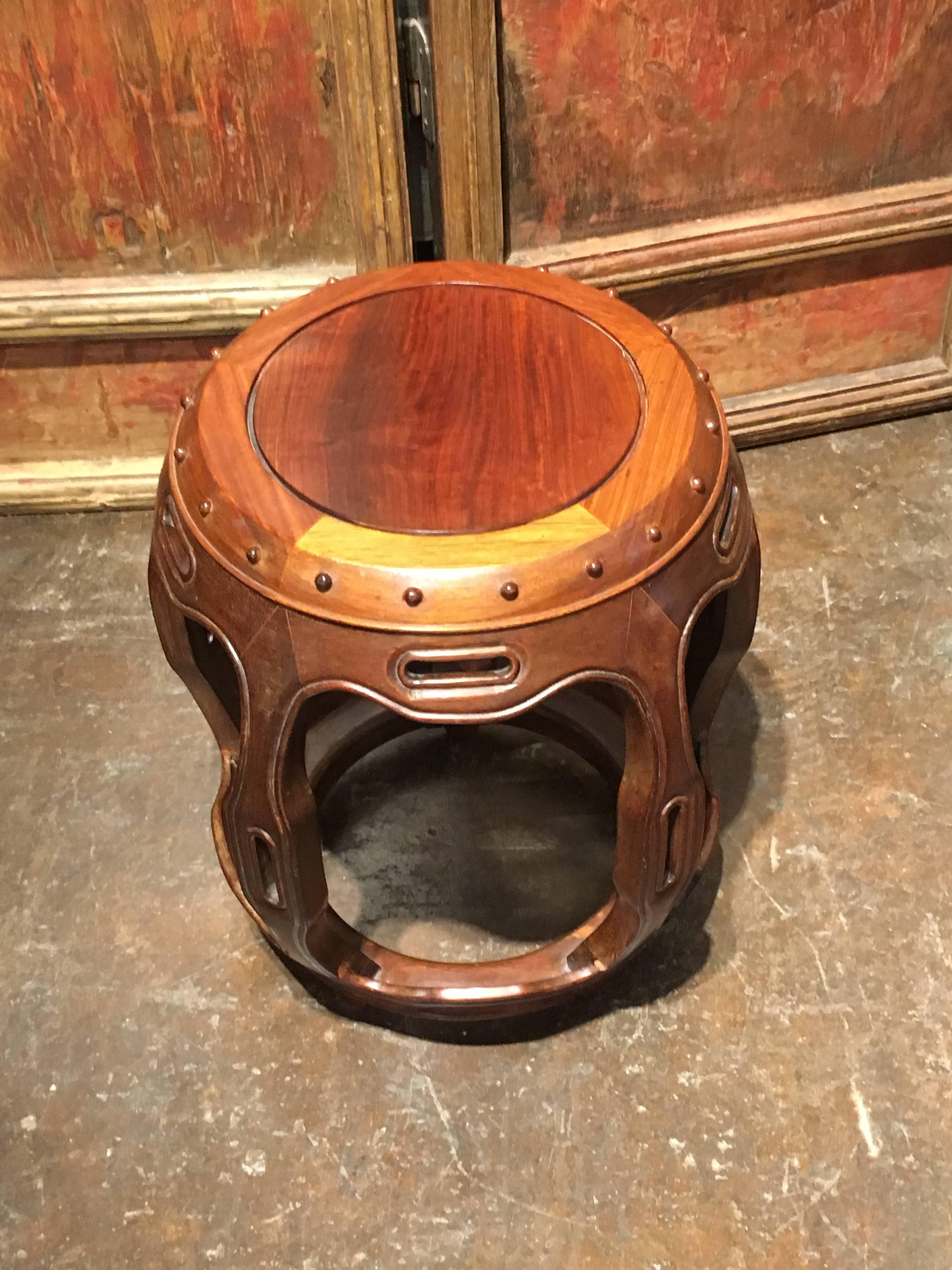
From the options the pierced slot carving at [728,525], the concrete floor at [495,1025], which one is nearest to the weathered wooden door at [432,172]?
the concrete floor at [495,1025]

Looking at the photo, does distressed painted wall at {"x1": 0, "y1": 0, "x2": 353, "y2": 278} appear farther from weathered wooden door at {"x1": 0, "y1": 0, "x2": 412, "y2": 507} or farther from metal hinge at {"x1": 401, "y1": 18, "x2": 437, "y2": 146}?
metal hinge at {"x1": 401, "y1": 18, "x2": 437, "y2": 146}

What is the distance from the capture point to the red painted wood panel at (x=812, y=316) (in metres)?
2.03

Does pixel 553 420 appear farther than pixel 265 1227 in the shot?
No

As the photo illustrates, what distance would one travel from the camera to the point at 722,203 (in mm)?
1911

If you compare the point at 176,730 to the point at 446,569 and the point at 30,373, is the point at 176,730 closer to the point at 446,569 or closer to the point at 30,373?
the point at 30,373

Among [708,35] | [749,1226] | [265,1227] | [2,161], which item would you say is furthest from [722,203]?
[265,1227]

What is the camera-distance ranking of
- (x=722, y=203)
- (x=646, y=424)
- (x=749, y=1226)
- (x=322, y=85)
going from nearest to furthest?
(x=646, y=424) < (x=749, y=1226) < (x=322, y=85) < (x=722, y=203)

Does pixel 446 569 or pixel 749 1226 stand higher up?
pixel 446 569

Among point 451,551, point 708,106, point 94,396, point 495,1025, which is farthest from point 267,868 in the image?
point 708,106

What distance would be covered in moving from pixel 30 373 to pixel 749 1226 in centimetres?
168

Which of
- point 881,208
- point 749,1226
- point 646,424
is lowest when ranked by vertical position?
point 749,1226

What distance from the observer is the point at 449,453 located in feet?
3.63

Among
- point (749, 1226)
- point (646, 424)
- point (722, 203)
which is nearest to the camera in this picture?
point (646, 424)

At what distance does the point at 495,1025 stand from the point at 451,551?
70 centimetres
